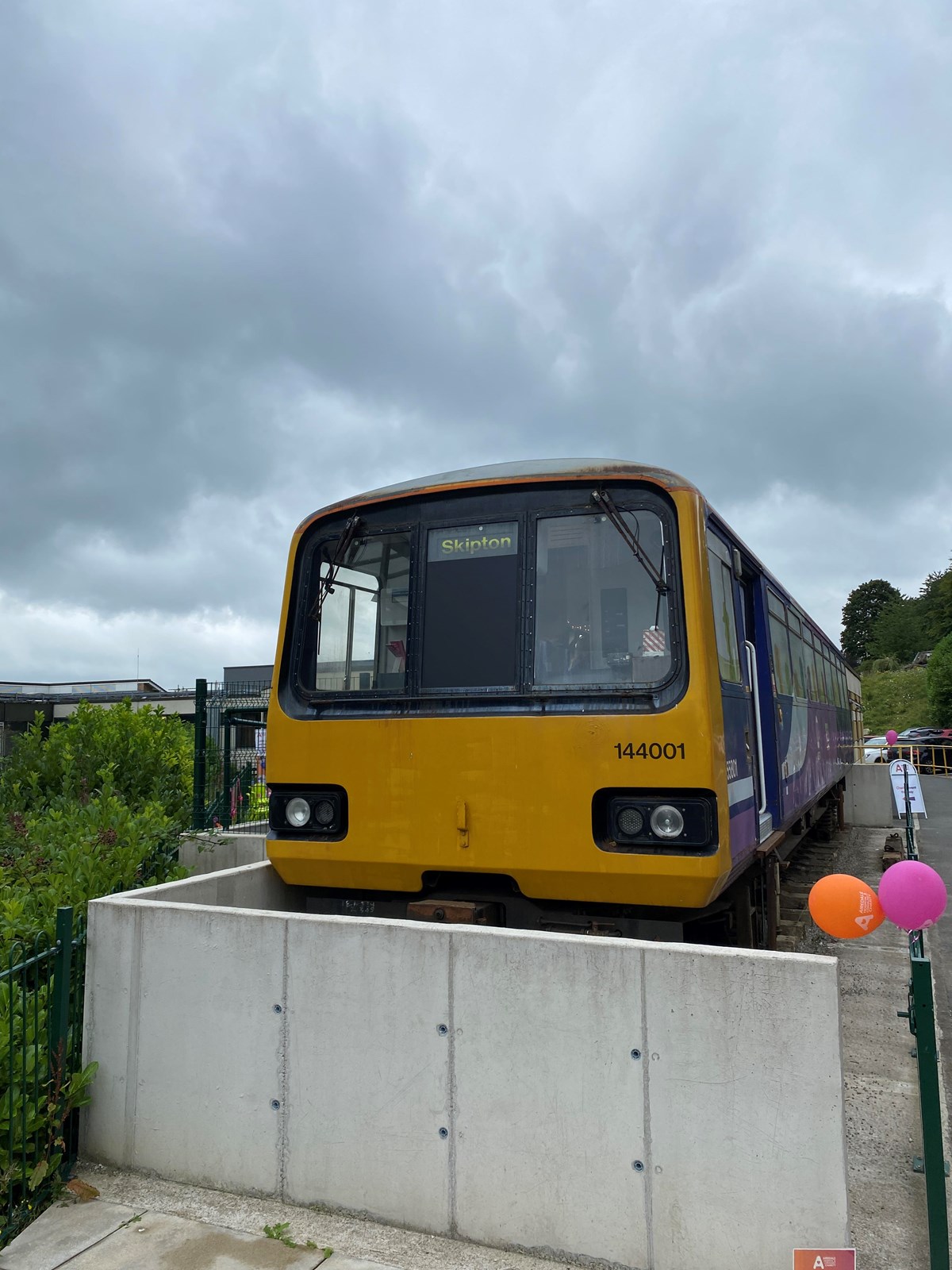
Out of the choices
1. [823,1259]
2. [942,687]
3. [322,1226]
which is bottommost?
[322,1226]

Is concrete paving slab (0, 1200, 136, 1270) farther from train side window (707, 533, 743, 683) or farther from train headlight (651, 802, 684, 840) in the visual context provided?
train side window (707, 533, 743, 683)

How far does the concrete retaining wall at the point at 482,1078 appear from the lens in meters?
3.16

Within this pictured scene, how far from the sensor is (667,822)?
4.03 m

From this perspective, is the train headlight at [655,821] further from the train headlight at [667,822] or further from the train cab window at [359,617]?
the train cab window at [359,617]

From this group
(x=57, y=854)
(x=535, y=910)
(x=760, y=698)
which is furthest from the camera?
(x=760, y=698)

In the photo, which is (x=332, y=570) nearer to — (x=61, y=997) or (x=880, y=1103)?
(x=61, y=997)

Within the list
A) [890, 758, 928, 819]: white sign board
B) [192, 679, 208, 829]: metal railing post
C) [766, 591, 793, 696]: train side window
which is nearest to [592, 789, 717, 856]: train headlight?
[766, 591, 793, 696]: train side window

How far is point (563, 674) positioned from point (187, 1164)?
2.80 m

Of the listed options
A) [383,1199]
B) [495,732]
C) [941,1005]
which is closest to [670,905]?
[495,732]

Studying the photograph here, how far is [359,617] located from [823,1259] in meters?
3.49

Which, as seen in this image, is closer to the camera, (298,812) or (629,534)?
(629,534)

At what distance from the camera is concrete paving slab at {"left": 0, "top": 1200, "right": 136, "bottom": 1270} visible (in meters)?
3.41

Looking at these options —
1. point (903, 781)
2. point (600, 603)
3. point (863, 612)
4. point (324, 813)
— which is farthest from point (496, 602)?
point (863, 612)

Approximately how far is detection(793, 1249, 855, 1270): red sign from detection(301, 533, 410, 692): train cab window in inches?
118
